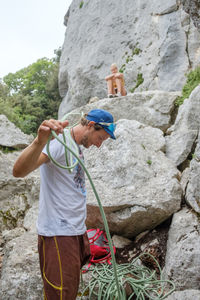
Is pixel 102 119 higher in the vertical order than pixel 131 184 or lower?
higher

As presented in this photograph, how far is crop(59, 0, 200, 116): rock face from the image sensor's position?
11312mm

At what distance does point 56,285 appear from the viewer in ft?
6.96

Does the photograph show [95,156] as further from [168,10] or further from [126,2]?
[126,2]

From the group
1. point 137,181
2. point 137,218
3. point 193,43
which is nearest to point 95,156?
point 137,181

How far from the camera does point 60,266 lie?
7.03ft

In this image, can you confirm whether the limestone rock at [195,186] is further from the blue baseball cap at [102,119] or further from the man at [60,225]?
the man at [60,225]

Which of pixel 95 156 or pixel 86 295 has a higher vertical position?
pixel 95 156

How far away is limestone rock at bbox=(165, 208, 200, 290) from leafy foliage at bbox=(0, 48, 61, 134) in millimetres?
11546

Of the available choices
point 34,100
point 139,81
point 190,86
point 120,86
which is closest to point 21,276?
point 190,86

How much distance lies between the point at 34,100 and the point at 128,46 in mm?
9869

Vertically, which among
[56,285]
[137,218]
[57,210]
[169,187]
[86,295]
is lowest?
[86,295]

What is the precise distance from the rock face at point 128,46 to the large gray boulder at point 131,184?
6.81 meters

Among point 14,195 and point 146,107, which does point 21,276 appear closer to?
point 14,195

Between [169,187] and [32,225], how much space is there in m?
2.60
